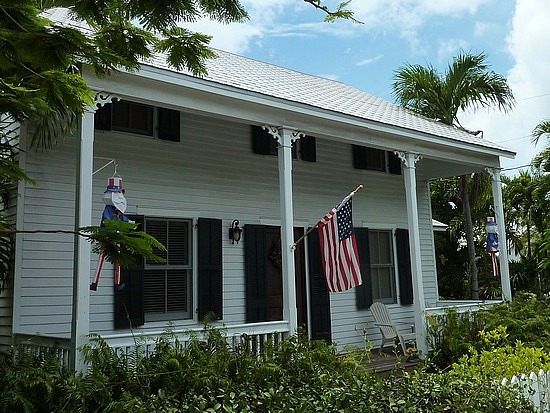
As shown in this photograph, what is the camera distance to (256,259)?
9.28 m

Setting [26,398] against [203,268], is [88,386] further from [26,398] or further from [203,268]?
[203,268]

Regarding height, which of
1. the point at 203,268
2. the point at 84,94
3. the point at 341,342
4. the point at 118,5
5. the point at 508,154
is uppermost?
the point at 508,154

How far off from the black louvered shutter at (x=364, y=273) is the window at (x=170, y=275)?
354 cm

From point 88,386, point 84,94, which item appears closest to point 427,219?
point 88,386

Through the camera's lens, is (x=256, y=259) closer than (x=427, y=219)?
Yes

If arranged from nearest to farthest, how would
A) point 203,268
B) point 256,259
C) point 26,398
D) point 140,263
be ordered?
point 26,398 < point 140,263 < point 203,268 < point 256,259

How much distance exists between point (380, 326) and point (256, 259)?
8.75 ft

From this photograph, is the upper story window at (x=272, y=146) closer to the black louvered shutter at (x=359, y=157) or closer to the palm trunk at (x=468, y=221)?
the black louvered shutter at (x=359, y=157)

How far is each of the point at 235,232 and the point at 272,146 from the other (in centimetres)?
172

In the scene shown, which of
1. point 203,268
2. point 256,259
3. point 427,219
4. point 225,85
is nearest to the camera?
point 225,85

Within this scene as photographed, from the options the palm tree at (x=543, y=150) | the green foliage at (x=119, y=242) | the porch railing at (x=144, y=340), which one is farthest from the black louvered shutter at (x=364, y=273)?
the green foliage at (x=119, y=242)

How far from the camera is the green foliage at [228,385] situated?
4.31 metres

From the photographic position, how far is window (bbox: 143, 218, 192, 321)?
26.9 feet

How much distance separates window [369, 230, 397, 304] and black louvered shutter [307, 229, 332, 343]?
1439 millimetres
